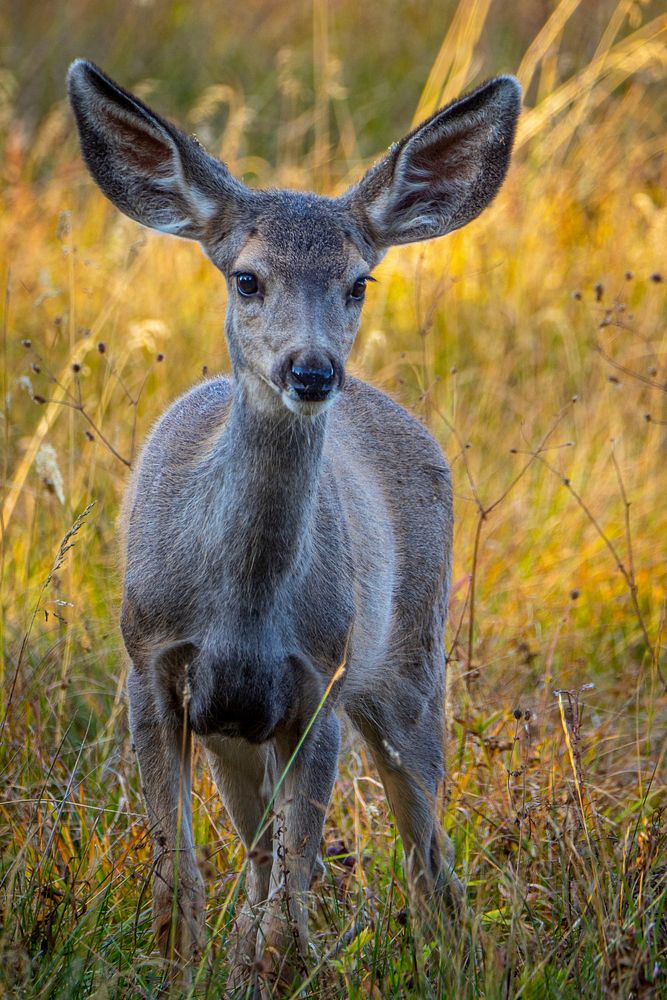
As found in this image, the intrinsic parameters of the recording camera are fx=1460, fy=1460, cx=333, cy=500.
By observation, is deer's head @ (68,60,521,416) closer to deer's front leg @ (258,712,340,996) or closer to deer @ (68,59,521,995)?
deer @ (68,59,521,995)

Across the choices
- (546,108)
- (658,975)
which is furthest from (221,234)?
(546,108)

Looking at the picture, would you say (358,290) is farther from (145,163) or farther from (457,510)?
(457,510)

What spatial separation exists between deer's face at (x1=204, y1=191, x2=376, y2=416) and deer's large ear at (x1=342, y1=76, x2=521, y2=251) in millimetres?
171

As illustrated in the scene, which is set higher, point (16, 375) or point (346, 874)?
point (16, 375)

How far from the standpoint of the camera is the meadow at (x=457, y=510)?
367 cm

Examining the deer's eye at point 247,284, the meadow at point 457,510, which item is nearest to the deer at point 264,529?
the deer's eye at point 247,284

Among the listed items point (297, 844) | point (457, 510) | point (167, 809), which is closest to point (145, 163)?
point (167, 809)

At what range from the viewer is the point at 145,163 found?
418cm

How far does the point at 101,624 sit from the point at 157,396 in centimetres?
183

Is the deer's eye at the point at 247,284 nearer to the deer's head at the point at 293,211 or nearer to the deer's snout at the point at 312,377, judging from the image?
the deer's head at the point at 293,211

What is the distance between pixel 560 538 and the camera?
6.58 metres

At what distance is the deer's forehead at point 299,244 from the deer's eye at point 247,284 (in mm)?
26

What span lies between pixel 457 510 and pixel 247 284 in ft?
9.06

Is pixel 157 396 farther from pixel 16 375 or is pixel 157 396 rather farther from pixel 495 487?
pixel 495 487
